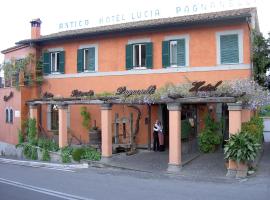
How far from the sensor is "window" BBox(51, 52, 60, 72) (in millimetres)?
23502

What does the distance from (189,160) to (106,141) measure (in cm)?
394

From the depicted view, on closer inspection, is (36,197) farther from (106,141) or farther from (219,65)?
(219,65)

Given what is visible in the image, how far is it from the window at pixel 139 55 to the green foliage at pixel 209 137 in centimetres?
459

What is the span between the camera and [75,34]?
21.5 meters

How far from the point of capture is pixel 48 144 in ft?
70.4

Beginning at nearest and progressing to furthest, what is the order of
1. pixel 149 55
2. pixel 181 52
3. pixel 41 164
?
pixel 181 52
pixel 41 164
pixel 149 55

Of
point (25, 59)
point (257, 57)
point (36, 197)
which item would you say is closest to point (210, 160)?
point (257, 57)

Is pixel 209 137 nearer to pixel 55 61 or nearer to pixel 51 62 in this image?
pixel 55 61

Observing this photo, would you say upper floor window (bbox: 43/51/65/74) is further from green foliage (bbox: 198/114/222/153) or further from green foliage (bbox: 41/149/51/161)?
green foliage (bbox: 198/114/222/153)

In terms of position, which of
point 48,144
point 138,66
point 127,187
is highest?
point 138,66

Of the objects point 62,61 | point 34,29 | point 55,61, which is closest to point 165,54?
point 62,61

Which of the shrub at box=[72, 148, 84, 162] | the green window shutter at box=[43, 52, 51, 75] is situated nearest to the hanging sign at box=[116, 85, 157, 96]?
the shrub at box=[72, 148, 84, 162]

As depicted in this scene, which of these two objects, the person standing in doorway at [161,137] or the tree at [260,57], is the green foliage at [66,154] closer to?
the person standing in doorway at [161,137]

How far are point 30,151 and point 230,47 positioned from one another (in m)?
12.3
